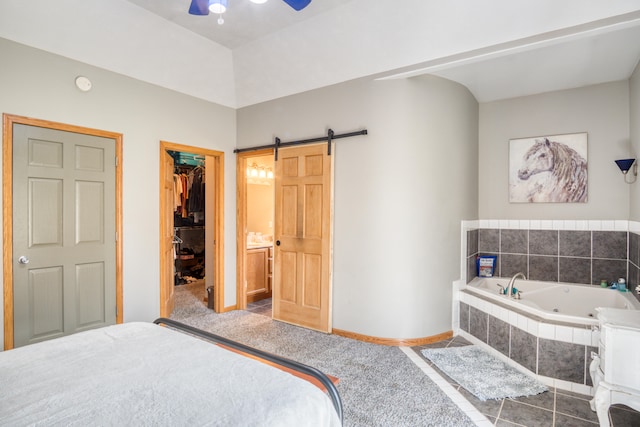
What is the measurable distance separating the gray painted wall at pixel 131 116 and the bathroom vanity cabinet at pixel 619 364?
3.88m

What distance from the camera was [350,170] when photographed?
12.1ft

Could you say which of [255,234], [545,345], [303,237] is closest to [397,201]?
[303,237]

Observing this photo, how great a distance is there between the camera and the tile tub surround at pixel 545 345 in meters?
2.61

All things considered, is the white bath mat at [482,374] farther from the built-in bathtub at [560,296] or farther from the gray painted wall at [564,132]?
the gray painted wall at [564,132]

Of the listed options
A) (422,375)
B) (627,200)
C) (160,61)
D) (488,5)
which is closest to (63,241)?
(160,61)

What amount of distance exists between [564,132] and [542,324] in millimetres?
2320

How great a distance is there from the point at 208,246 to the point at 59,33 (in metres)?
2.77

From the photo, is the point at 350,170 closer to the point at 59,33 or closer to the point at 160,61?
the point at 160,61

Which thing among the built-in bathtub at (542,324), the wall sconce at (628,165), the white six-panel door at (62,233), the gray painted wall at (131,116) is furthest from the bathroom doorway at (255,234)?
the wall sconce at (628,165)

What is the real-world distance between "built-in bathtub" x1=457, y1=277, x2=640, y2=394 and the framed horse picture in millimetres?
984

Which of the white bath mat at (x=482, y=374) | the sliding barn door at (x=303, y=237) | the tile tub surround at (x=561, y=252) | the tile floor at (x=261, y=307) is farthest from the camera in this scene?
the tile floor at (x=261, y=307)

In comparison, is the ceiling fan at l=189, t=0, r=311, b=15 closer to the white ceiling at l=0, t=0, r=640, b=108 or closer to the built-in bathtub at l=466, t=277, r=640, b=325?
the white ceiling at l=0, t=0, r=640, b=108

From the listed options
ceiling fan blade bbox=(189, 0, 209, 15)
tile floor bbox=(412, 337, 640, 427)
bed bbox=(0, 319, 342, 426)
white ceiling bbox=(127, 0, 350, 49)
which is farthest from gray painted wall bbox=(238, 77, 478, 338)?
bed bbox=(0, 319, 342, 426)

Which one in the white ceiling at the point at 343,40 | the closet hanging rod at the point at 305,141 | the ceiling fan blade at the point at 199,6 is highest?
the white ceiling at the point at 343,40
